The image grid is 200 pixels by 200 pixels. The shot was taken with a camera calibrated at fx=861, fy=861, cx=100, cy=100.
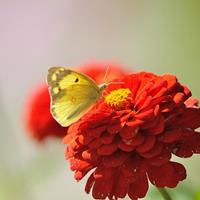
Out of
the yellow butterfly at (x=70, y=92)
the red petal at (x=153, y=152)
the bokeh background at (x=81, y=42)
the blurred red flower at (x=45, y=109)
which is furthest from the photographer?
the bokeh background at (x=81, y=42)

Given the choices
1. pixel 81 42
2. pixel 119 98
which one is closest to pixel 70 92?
pixel 119 98

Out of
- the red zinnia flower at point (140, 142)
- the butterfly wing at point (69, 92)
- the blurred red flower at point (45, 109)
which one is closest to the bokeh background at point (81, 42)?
the blurred red flower at point (45, 109)

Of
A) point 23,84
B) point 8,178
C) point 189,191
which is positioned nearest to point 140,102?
point 189,191

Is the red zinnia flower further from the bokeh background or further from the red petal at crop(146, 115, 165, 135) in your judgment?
the bokeh background

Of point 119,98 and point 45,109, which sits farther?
point 45,109

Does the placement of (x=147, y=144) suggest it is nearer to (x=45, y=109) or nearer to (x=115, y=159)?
(x=115, y=159)

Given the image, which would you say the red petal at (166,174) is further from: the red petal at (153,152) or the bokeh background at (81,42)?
the bokeh background at (81,42)

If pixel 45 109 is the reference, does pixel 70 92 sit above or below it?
above

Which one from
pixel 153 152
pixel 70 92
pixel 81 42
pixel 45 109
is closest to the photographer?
pixel 153 152
